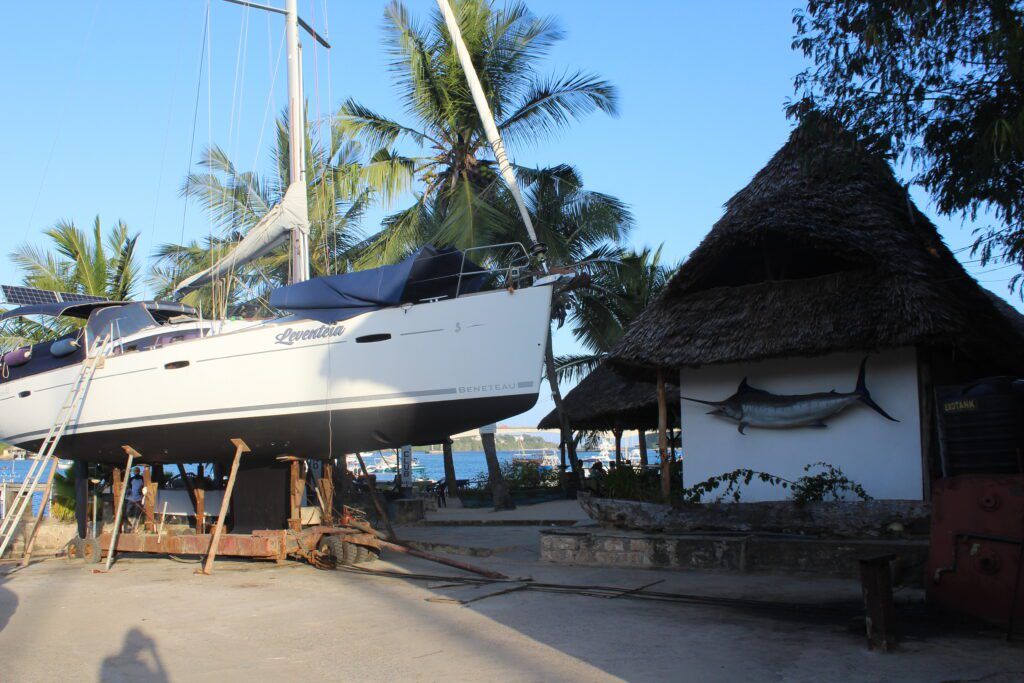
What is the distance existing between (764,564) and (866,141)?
4703 millimetres

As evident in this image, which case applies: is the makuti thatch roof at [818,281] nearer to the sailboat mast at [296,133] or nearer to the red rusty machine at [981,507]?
the red rusty machine at [981,507]

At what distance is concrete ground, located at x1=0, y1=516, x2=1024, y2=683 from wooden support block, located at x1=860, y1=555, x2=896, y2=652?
0.11 metres

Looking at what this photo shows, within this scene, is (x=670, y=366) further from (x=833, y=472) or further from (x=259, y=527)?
(x=259, y=527)

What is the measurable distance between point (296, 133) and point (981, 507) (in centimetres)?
1154

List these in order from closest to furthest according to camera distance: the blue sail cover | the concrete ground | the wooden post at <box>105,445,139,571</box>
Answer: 1. the concrete ground
2. the blue sail cover
3. the wooden post at <box>105,445,139,571</box>

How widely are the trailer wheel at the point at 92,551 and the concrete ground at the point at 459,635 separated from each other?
2.26 meters

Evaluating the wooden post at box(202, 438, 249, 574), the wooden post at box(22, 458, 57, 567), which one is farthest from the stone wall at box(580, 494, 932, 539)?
the wooden post at box(22, 458, 57, 567)

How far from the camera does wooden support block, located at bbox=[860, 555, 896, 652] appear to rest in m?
5.93

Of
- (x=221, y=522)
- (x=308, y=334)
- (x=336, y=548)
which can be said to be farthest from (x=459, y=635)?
(x=221, y=522)

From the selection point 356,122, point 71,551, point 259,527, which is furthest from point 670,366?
point 356,122

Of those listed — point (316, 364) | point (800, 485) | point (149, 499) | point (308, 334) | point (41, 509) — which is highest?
point (308, 334)

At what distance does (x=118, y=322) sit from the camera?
1340 cm

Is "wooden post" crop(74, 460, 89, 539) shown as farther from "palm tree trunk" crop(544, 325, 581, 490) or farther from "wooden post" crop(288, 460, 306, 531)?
"palm tree trunk" crop(544, 325, 581, 490)

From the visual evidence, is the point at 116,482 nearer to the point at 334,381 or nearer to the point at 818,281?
the point at 334,381
